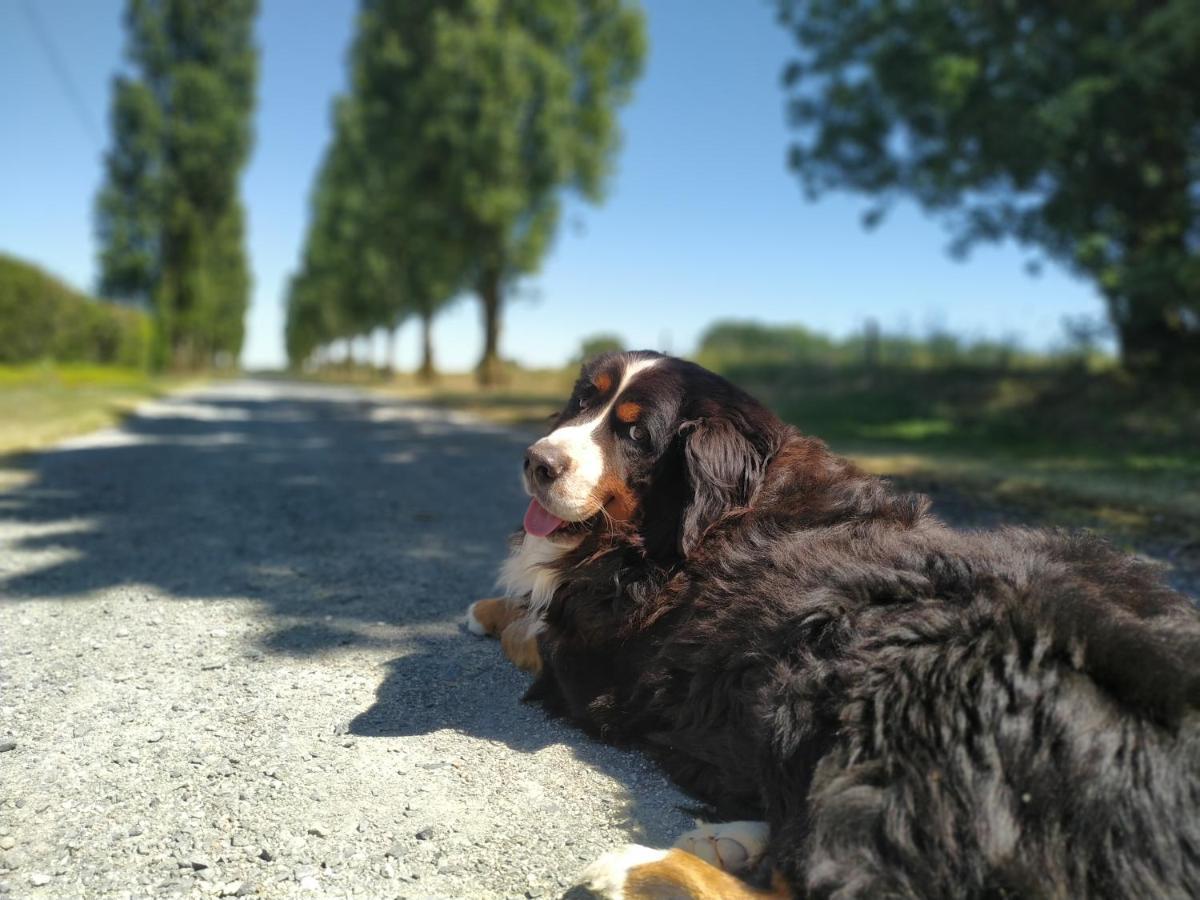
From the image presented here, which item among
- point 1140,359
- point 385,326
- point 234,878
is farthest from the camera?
point 385,326

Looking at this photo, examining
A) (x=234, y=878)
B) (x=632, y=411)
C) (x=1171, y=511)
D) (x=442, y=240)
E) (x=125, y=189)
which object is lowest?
(x=234, y=878)

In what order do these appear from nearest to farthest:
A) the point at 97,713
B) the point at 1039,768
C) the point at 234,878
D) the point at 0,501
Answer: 1. the point at 1039,768
2. the point at 234,878
3. the point at 97,713
4. the point at 0,501

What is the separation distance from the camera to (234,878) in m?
2.05

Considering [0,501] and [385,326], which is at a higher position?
[385,326]

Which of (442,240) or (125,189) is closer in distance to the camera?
(442,240)

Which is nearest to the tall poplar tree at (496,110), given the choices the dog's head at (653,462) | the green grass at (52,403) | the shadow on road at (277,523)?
the green grass at (52,403)

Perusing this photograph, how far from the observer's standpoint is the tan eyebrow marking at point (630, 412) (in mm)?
2750

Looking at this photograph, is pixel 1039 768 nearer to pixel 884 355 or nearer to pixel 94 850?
pixel 94 850

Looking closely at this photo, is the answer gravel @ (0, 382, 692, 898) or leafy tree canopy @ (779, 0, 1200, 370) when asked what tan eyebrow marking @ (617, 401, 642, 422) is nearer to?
gravel @ (0, 382, 692, 898)

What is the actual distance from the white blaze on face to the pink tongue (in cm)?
7

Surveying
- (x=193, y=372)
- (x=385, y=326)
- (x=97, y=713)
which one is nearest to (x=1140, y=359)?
(x=97, y=713)

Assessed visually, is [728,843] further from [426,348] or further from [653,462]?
[426,348]

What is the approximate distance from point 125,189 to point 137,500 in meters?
39.3

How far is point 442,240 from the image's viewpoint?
26609 millimetres
